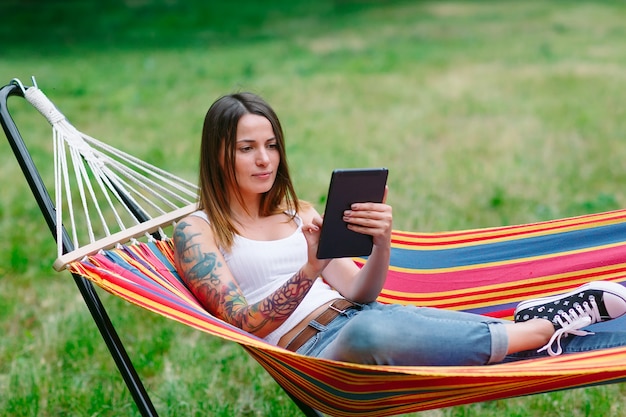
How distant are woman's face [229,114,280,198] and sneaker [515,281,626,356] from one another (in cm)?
80

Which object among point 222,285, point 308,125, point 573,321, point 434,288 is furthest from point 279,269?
point 308,125

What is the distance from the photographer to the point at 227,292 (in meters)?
2.09

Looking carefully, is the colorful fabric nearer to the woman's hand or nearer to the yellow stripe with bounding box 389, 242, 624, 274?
the yellow stripe with bounding box 389, 242, 624, 274

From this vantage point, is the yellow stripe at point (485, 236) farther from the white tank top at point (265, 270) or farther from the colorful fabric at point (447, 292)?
the white tank top at point (265, 270)

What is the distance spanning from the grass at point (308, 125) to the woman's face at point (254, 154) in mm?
874

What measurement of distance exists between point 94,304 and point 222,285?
1.17 ft

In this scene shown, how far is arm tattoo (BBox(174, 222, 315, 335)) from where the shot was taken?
2.00m

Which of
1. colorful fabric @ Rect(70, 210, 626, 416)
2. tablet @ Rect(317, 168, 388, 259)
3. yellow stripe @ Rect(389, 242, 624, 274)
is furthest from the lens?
yellow stripe @ Rect(389, 242, 624, 274)

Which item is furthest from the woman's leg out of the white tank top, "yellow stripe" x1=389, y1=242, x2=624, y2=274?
"yellow stripe" x1=389, y1=242, x2=624, y2=274

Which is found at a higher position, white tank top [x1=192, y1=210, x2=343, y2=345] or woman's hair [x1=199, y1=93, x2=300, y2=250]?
woman's hair [x1=199, y1=93, x2=300, y2=250]

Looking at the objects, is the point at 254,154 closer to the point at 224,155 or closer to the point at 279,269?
the point at 224,155

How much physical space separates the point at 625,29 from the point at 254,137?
441 inches

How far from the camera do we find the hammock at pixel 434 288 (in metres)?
1.72

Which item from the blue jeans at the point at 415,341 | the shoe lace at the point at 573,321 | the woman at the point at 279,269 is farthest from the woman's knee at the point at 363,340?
the shoe lace at the point at 573,321
